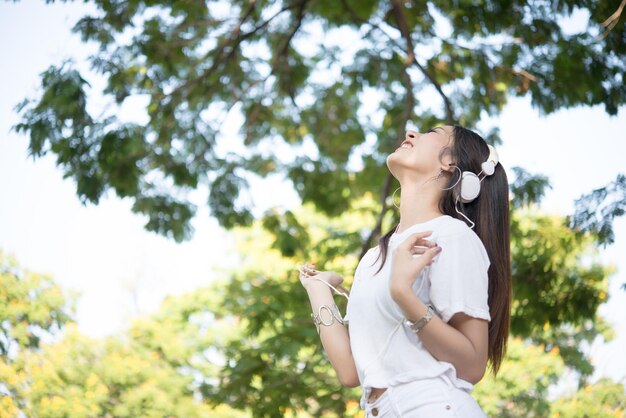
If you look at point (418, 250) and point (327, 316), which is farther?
point (327, 316)

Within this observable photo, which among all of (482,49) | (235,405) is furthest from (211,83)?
(235,405)

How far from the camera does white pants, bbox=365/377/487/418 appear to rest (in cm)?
146

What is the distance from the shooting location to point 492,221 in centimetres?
171

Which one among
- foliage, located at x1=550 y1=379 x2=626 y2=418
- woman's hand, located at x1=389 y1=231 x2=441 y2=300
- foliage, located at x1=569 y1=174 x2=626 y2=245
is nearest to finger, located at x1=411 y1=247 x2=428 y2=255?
woman's hand, located at x1=389 y1=231 x2=441 y2=300

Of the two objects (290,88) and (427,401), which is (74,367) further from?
(427,401)

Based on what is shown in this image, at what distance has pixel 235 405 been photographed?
5.07 meters

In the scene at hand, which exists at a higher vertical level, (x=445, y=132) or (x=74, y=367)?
(x=74, y=367)

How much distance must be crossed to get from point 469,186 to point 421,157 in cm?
12

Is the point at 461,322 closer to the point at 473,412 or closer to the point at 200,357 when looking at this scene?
the point at 473,412

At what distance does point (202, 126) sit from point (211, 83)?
44 centimetres

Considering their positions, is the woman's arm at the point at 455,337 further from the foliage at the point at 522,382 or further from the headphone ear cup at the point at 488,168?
the foliage at the point at 522,382

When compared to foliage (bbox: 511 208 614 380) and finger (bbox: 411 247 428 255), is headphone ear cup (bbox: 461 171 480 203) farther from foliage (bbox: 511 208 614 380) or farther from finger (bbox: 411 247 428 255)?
foliage (bbox: 511 208 614 380)

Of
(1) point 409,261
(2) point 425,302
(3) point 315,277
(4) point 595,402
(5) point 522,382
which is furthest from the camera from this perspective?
(5) point 522,382

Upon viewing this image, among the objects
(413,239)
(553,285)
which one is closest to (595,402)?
(553,285)
